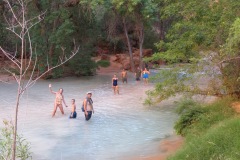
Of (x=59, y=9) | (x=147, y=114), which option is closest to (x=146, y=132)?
(x=147, y=114)

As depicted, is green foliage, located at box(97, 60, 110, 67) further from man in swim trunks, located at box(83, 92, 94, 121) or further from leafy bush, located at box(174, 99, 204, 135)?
leafy bush, located at box(174, 99, 204, 135)

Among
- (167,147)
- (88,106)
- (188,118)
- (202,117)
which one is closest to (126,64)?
(88,106)

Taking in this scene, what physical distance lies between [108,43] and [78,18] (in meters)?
11.6

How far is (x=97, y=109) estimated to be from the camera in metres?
20.1

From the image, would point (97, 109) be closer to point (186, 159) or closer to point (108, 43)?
point (186, 159)

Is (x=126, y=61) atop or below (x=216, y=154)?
atop

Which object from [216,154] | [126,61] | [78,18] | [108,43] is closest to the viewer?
[216,154]

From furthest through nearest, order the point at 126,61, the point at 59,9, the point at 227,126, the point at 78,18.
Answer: the point at 126,61
the point at 78,18
the point at 59,9
the point at 227,126

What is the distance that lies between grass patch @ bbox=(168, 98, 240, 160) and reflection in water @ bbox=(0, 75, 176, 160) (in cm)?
140

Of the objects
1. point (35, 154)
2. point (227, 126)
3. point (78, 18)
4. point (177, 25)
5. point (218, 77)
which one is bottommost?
point (35, 154)

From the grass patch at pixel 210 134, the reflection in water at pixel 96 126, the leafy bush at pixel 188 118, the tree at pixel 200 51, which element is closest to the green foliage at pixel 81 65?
the reflection in water at pixel 96 126

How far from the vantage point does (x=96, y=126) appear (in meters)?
16.7

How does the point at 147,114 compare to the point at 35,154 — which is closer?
the point at 35,154

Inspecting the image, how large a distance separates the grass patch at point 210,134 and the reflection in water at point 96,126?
55.0 inches
